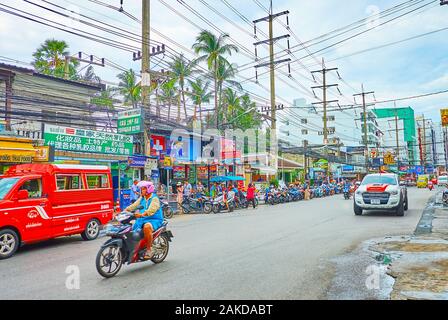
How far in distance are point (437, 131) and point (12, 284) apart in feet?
485

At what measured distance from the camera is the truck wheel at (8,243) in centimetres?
802

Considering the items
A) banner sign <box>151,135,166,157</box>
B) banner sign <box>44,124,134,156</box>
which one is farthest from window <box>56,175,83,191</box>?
banner sign <box>151,135,166,157</box>

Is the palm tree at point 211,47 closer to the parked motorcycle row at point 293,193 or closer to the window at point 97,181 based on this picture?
the parked motorcycle row at point 293,193

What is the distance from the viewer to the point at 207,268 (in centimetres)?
651

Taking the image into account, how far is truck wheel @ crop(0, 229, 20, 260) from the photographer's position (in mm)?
8016

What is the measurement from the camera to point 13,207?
8344 mm

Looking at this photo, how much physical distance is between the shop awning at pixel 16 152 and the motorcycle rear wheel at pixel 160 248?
1074 centimetres

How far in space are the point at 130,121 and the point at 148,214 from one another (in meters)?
11.5

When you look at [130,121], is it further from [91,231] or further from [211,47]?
[211,47]

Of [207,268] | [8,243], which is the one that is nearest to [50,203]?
[8,243]

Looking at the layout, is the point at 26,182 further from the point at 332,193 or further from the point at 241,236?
the point at 332,193

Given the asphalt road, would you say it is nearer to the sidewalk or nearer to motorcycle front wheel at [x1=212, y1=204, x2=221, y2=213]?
the sidewalk

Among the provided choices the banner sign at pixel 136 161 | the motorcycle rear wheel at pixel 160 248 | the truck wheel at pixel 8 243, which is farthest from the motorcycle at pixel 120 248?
the banner sign at pixel 136 161
